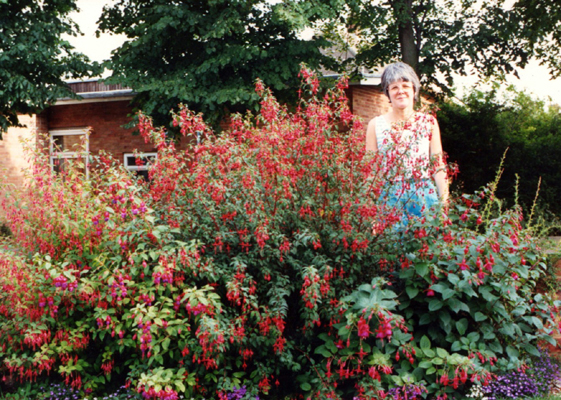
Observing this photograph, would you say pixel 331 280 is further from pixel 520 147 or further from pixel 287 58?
pixel 520 147

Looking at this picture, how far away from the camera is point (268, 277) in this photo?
3.62 meters

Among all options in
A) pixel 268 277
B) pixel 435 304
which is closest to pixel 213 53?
pixel 268 277

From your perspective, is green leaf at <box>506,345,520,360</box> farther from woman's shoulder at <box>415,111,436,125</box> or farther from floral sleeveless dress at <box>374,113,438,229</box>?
woman's shoulder at <box>415,111,436,125</box>

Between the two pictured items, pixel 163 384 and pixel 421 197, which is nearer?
pixel 163 384

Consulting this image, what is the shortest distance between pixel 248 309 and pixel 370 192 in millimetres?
1126

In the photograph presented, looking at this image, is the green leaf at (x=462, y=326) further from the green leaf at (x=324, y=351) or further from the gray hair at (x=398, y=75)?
the gray hair at (x=398, y=75)

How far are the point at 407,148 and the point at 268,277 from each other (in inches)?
48.6

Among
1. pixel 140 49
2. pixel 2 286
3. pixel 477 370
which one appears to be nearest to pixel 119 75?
pixel 140 49

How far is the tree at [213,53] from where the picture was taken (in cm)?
1034

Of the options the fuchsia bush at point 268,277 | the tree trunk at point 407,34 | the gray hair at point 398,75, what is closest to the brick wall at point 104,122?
the tree trunk at point 407,34

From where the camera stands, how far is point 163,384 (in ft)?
11.7

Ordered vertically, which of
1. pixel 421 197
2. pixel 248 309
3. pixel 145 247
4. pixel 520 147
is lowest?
pixel 248 309

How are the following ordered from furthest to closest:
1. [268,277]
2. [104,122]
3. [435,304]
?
[104,122] → [435,304] → [268,277]

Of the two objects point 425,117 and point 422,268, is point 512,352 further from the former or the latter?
point 425,117
